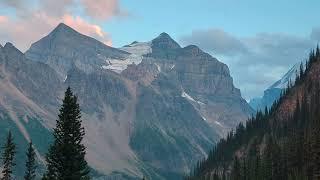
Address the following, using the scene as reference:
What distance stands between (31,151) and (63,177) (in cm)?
4300

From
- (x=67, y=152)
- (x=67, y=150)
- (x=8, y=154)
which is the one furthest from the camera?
(x=8, y=154)

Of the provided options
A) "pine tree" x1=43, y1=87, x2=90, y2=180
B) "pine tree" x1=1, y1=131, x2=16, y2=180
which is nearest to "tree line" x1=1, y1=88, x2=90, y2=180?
"pine tree" x1=43, y1=87, x2=90, y2=180

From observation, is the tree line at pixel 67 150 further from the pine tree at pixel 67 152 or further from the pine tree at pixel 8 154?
the pine tree at pixel 8 154

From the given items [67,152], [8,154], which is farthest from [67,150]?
[8,154]

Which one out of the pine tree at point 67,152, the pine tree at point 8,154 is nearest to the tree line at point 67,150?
the pine tree at point 67,152


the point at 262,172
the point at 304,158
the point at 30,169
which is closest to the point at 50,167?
the point at 30,169

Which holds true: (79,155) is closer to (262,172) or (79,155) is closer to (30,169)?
(30,169)

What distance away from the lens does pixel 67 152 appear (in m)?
59.7

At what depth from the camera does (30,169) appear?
10325 cm

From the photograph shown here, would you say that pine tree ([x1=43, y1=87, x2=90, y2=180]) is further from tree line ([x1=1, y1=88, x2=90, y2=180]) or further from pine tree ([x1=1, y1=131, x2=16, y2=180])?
pine tree ([x1=1, y1=131, x2=16, y2=180])

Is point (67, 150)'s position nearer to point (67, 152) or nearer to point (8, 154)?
point (67, 152)

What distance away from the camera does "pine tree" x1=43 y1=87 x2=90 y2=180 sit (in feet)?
194

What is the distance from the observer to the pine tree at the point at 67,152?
2325 inches

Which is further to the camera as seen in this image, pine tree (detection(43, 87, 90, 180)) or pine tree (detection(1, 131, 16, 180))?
pine tree (detection(1, 131, 16, 180))
